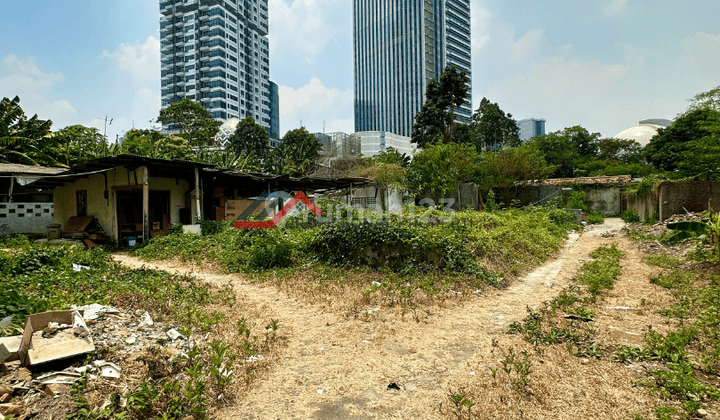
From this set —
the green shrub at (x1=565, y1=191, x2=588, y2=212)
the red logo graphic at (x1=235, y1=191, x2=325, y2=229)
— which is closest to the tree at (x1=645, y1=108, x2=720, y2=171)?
the green shrub at (x1=565, y1=191, x2=588, y2=212)

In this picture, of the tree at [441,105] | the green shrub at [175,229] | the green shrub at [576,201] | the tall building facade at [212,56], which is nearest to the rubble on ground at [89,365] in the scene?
the green shrub at [175,229]

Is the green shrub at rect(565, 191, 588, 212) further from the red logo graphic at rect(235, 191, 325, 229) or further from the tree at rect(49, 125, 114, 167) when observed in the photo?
the tree at rect(49, 125, 114, 167)

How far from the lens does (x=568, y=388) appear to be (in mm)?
3051

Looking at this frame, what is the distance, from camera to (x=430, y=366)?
359cm

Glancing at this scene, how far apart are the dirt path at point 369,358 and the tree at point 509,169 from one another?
50.7ft

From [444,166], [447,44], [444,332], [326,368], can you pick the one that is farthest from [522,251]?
[447,44]

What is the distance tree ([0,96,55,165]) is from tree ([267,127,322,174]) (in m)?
13.8

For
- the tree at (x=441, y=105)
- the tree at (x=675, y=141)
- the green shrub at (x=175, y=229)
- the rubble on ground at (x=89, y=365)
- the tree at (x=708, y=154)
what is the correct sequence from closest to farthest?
the rubble on ground at (x=89, y=365) → the green shrub at (x=175, y=229) → the tree at (x=708, y=154) → the tree at (x=675, y=141) → the tree at (x=441, y=105)

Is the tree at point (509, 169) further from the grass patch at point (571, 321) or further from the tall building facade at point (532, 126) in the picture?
the tall building facade at point (532, 126)

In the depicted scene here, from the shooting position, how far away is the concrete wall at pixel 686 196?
12898 millimetres

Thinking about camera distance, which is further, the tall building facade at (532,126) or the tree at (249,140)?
the tall building facade at (532,126)

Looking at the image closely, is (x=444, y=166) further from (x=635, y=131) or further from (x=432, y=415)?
(x=635, y=131)

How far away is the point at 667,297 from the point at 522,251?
3.63 meters

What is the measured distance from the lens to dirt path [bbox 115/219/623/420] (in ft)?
9.50
